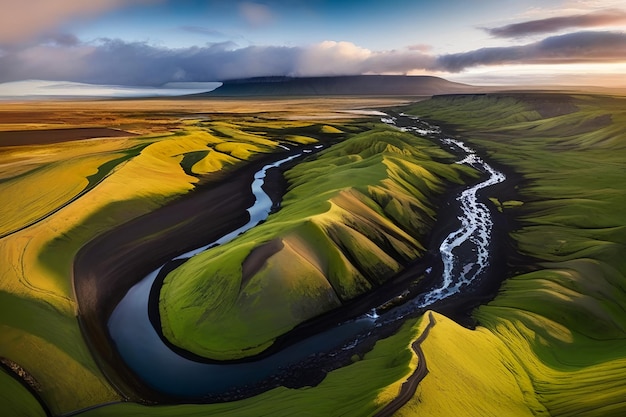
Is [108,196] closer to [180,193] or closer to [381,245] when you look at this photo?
[180,193]

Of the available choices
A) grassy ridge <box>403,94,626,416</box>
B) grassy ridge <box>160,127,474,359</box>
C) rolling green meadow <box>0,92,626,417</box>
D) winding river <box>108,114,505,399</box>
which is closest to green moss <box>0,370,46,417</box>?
rolling green meadow <box>0,92,626,417</box>

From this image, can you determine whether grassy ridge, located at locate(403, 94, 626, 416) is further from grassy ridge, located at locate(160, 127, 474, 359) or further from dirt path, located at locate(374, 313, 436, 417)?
grassy ridge, located at locate(160, 127, 474, 359)

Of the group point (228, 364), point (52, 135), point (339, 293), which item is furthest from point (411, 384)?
point (52, 135)

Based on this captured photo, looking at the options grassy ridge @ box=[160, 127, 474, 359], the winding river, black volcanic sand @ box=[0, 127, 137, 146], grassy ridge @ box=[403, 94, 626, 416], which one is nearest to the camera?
grassy ridge @ box=[403, 94, 626, 416]

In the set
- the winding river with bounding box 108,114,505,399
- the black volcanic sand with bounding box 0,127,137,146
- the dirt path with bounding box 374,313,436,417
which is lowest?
the winding river with bounding box 108,114,505,399

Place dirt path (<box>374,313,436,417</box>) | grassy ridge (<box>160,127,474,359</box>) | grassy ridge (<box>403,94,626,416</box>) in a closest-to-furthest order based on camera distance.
Answer: dirt path (<box>374,313,436,417</box>)
grassy ridge (<box>403,94,626,416</box>)
grassy ridge (<box>160,127,474,359</box>)

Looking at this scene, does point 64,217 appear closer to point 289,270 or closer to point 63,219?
point 63,219

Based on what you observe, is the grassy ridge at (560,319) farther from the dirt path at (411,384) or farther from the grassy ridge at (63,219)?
the grassy ridge at (63,219)
